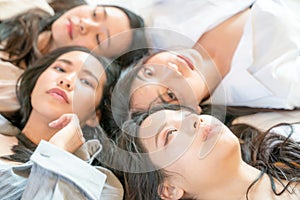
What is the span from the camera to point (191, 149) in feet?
2.75

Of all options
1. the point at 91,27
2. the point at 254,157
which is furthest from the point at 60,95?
the point at 254,157

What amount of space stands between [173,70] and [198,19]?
0.25m

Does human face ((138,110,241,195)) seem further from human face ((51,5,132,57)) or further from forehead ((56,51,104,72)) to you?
human face ((51,5,132,57))

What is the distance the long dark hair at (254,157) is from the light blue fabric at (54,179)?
4 centimetres

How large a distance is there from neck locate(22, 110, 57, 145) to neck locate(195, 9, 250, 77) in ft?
1.40

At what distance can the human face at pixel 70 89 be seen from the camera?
981mm

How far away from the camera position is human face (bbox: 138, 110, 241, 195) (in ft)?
2.73

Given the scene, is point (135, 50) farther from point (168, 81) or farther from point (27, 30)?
point (27, 30)

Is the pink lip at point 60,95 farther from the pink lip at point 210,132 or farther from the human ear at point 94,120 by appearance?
the pink lip at point 210,132

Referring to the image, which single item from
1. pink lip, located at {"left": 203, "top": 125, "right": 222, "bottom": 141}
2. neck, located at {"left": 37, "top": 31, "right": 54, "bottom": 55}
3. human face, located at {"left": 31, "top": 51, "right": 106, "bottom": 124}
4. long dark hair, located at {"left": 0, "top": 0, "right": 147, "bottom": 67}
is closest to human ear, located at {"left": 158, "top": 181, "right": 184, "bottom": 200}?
pink lip, located at {"left": 203, "top": 125, "right": 222, "bottom": 141}

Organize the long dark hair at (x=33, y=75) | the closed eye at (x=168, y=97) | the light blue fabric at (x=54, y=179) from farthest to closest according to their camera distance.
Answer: the long dark hair at (x=33, y=75), the closed eye at (x=168, y=97), the light blue fabric at (x=54, y=179)

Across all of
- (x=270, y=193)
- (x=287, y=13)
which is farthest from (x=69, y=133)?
(x=287, y=13)

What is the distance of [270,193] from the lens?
2.80ft

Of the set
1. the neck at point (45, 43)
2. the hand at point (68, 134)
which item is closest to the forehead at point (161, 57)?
the hand at point (68, 134)
